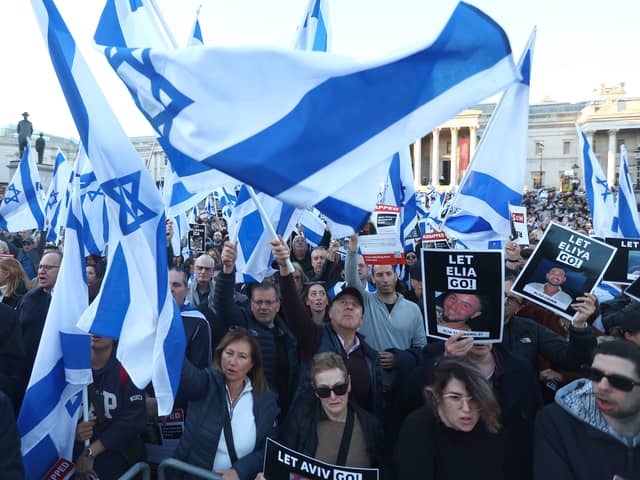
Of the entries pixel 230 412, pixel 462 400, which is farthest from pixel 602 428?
pixel 230 412

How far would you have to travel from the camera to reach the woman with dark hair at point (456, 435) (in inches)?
90.3

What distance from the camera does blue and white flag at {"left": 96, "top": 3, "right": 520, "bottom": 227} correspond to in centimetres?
253

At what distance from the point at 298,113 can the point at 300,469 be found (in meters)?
1.58

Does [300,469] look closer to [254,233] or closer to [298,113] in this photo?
[298,113]

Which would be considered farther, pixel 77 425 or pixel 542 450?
pixel 77 425

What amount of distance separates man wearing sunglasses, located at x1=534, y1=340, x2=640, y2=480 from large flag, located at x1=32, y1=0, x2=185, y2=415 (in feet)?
5.36

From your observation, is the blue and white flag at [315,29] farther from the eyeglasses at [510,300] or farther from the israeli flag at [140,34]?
the eyeglasses at [510,300]

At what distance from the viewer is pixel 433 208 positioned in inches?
511

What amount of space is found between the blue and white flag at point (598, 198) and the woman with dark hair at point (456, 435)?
20.6ft

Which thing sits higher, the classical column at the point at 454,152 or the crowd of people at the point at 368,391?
the classical column at the point at 454,152

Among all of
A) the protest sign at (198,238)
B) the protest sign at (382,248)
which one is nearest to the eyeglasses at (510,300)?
the protest sign at (382,248)

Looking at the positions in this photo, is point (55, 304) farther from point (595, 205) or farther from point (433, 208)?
point (433, 208)

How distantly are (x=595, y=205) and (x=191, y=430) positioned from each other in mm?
7058

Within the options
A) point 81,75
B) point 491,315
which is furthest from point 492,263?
point 81,75
